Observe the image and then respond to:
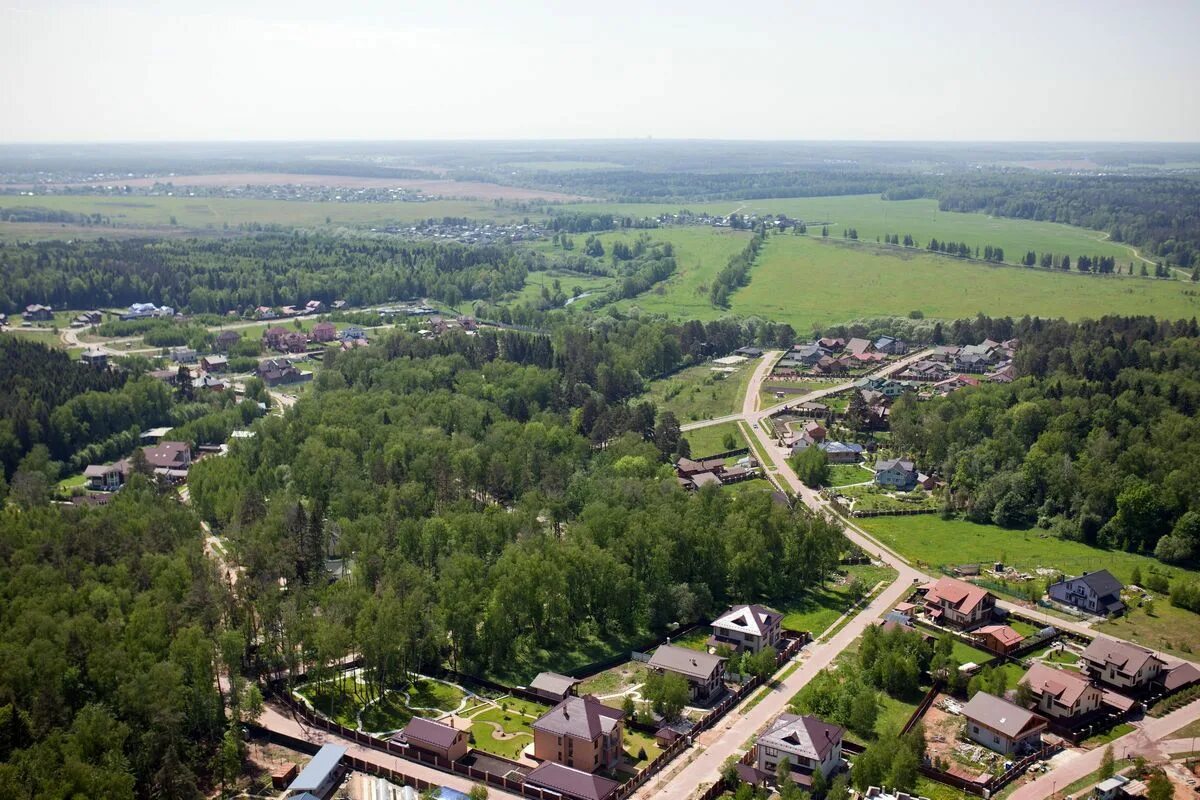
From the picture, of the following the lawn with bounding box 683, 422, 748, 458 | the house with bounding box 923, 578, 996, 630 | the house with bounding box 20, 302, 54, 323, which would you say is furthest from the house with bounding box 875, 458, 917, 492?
the house with bounding box 20, 302, 54, 323

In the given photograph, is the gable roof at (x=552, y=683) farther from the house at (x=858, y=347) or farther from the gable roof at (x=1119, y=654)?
the house at (x=858, y=347)

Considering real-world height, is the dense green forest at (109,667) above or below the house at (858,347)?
above

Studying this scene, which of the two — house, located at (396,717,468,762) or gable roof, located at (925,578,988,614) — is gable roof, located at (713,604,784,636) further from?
house, located at (396,717,468,762)

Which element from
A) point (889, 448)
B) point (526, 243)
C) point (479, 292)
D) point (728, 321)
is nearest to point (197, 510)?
point (889, 448)

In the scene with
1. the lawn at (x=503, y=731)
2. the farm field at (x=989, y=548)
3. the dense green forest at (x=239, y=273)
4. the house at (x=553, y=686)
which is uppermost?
the dense green forest at (x=239, y=273)

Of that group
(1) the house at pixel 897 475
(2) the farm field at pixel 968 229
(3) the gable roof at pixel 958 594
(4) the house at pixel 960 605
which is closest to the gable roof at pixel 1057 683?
(4) the house at pixel 960 605
